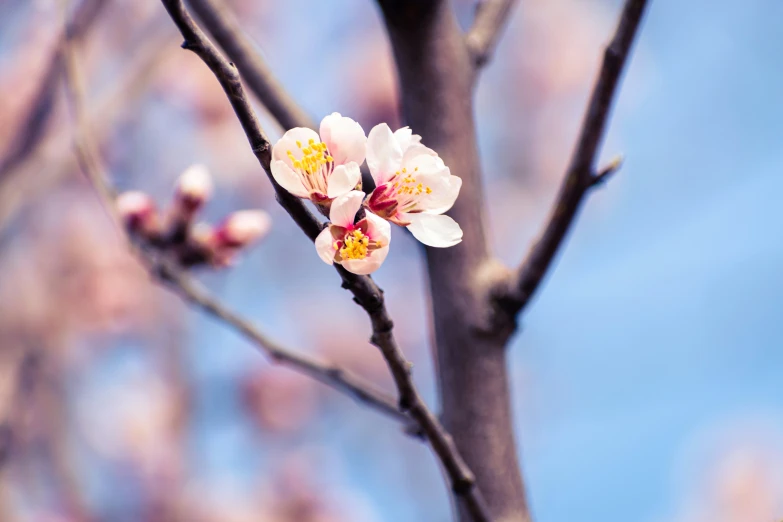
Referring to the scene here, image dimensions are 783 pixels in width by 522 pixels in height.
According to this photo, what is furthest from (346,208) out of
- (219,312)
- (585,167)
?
(219,312)

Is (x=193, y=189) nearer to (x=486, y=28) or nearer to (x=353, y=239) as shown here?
(x=486, y=28)

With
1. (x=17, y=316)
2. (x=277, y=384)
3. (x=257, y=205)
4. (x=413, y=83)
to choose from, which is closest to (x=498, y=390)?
(x=413, y=83)

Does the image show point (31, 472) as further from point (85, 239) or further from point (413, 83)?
point (413, 83)

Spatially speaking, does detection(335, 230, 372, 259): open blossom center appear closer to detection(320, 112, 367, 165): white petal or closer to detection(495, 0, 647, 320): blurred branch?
detection(320, 112, 367, 165): white petal

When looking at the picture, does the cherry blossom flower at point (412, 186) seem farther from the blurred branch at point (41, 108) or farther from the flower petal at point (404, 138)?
the blurred branch at point (41, 108)

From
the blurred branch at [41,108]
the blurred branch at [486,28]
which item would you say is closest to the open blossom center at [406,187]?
the blurred branch at [486,28]

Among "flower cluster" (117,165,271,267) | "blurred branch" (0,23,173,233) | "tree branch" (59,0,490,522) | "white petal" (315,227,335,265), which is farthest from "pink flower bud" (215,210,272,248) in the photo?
"white petal" (315,227,335,265)
